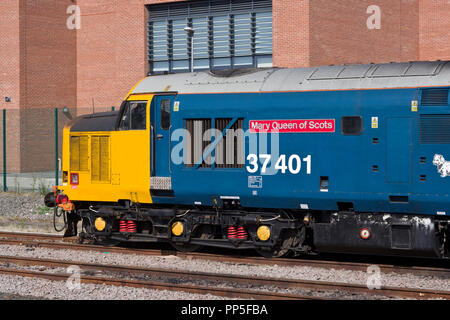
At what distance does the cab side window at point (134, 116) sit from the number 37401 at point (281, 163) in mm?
2469

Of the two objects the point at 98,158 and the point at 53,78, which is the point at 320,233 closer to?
the point at 98,158

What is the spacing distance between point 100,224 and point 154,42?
21964 millimetres

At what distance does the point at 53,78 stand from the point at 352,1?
57.7ft

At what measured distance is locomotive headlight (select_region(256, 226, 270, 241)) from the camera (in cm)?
1269

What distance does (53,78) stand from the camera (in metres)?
39.1

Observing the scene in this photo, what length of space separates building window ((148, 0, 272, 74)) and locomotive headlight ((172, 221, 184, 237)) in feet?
59.5

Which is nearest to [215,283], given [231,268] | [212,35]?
[231,268]

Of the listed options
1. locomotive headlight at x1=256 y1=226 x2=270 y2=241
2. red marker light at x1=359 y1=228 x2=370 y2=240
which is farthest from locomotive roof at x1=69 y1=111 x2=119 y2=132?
red marker light at x1=359 y1=228 x2=370 y2=240

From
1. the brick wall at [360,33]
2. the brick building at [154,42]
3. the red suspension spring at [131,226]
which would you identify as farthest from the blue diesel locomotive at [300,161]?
the brick wall at [360,33]

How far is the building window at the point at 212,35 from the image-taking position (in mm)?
31609

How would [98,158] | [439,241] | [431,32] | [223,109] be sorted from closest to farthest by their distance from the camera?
1. [439,241]
2. [223,109]
3. [98,158]
4. [431,32]

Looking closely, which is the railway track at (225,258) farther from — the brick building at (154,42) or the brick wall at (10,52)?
the brick wall at (10,52)

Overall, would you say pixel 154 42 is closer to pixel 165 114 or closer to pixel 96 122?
pixel 96 122
